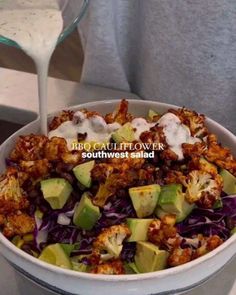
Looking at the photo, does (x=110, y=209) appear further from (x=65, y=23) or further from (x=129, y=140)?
(x=65, y=23)

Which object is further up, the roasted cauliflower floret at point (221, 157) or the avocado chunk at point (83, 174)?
the roasted cauliflower floret at point (221, 157)

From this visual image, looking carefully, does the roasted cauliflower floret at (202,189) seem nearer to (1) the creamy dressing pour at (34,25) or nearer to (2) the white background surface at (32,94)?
(1) the creamy dressing pour at (34,25)

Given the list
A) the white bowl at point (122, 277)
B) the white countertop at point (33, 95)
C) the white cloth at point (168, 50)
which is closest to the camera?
the white bowl at point (122, 277)

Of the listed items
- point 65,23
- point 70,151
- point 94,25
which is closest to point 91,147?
point 70,151

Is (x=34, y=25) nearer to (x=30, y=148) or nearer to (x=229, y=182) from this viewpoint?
(x=30, y=148)

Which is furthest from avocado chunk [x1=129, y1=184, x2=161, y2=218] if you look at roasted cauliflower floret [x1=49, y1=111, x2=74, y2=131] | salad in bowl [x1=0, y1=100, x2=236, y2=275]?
roasted cauliflower floret [x1=49, y1=111, x2=74, y2=131]

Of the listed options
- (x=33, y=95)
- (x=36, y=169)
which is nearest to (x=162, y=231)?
(x=36, y=169)

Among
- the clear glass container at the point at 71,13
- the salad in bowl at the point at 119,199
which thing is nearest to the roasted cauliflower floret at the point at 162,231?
the salad in bowl at the point at 119,199
